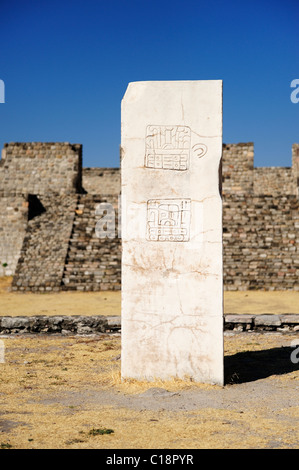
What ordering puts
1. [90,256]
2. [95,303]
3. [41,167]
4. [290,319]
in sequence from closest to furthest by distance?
1. [290,319]
2. [95,303]
3. [90,256]
4. [41,167]

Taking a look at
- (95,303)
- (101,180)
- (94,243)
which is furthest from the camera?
(101,180)

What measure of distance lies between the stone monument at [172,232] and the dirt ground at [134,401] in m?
0.29

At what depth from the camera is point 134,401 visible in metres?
4.71

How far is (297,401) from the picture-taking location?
4.64 metres

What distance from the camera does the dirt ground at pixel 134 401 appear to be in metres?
3.66

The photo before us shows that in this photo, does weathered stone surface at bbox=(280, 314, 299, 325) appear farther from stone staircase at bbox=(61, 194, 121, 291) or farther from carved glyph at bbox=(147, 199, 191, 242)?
stone staircase at bbox=(61, 194, 121, 291)

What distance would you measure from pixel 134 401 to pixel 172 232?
61.4 inches

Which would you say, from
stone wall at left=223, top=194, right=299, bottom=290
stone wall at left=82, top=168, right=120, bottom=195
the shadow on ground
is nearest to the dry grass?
the shadow on ground

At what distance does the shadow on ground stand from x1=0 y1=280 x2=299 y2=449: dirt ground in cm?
1

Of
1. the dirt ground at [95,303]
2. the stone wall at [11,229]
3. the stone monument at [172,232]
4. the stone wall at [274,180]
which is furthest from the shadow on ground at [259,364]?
the stone wall at [274,180]

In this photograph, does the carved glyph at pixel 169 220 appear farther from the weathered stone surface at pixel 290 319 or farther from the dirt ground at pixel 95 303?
the dirt ground at pixel 95 303

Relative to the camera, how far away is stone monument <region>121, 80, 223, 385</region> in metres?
5.10

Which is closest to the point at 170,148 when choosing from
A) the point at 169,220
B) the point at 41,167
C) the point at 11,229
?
the point at 169,220

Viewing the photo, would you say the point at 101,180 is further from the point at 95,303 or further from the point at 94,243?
the point at 95,303
